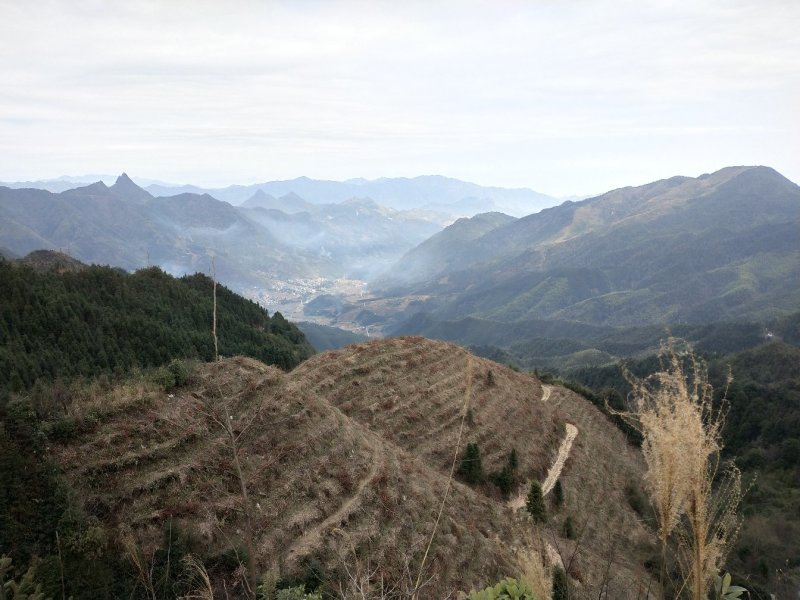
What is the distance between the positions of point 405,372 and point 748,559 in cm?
3162

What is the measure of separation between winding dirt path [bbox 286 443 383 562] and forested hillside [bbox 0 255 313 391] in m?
32.2

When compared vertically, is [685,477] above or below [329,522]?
above

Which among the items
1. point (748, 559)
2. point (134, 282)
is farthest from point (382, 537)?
point (134, 282)

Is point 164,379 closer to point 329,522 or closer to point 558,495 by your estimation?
point 329,522

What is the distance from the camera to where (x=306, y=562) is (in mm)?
18969

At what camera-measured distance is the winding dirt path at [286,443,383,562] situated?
64.2ft

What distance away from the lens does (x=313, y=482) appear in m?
23.7

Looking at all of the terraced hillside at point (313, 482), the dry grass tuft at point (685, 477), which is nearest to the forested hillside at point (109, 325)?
the terraced hillside at point (313, 482)

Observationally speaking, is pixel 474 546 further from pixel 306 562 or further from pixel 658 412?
pixel 658 412

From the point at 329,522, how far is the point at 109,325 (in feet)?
218

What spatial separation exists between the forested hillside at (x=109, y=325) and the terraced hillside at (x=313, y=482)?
1092 inches

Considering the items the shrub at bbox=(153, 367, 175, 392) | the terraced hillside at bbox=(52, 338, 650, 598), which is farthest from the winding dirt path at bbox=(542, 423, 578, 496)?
the shrub at bbox=(153, 367, 175, 392)

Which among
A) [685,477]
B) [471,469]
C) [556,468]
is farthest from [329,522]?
[556,468]

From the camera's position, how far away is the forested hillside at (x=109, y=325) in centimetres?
6153
